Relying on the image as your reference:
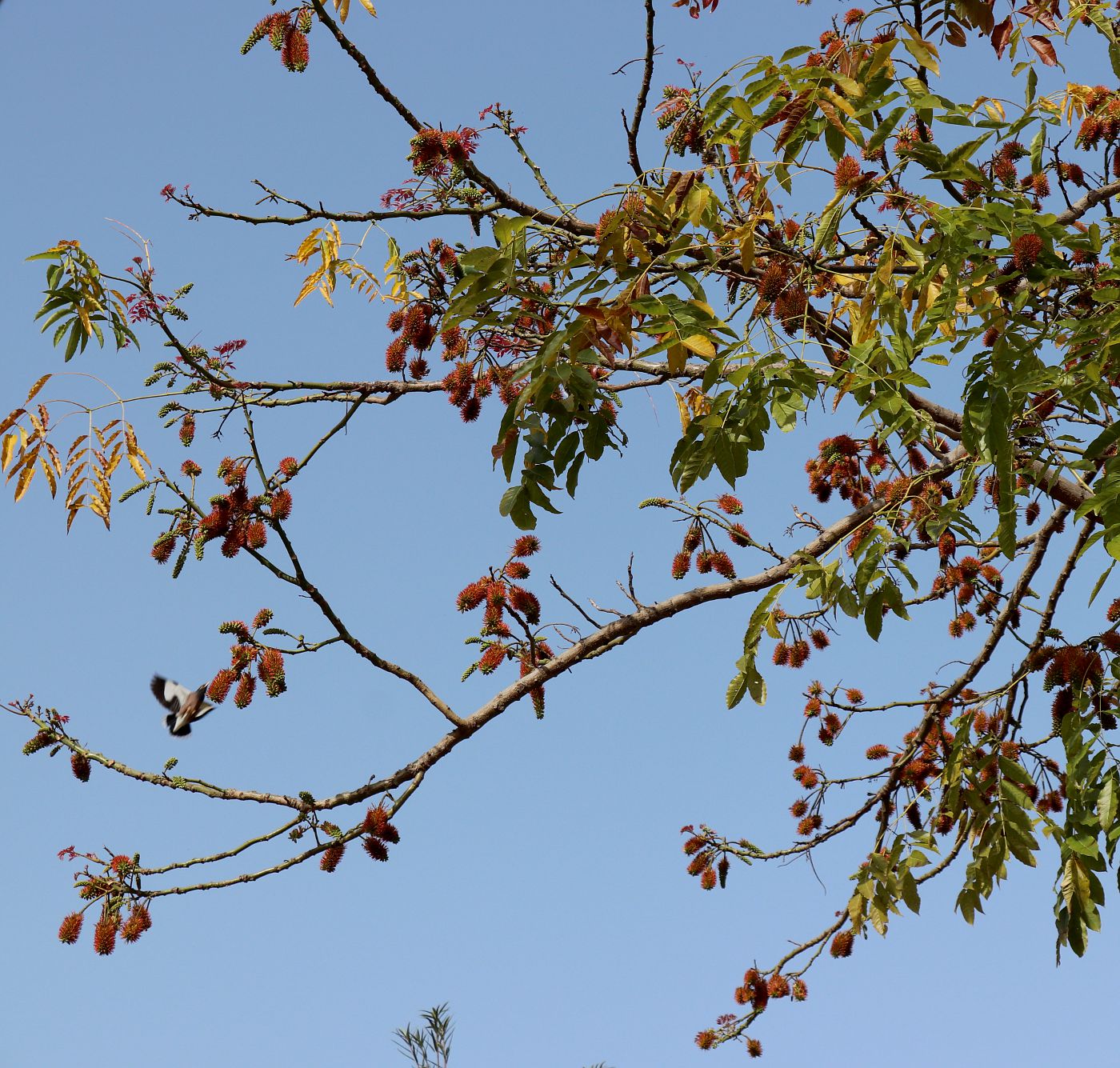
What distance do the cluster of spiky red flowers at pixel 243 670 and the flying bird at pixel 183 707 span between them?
414mm

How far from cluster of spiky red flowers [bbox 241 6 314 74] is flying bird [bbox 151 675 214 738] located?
2261 millimetres

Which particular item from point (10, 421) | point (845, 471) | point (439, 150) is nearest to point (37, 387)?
point (10, 421)

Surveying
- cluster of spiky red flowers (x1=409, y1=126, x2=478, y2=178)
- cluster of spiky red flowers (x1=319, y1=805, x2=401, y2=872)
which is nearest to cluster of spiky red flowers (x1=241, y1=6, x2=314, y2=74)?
cluster of spiky red flowers (x1=409, y1=126, x2=478, y2=178)

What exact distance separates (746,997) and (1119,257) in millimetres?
4034

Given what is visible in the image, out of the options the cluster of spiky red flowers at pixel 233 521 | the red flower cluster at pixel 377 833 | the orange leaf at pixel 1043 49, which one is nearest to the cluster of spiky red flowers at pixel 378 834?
the red flower cluster at pixel 377 833

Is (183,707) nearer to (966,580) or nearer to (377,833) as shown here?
(377,833)

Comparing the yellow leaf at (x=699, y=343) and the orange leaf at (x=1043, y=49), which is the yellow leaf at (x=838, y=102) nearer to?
the yellow leaf at (x=699, y=343)

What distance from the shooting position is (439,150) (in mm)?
4559

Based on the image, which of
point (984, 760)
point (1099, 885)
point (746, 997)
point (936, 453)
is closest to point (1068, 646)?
point (984, 760)

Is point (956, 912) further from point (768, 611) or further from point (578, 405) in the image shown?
point (578, 405)

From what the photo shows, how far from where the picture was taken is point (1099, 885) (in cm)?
405

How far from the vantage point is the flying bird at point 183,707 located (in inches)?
189

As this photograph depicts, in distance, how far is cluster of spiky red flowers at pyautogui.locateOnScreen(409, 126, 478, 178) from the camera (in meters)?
4.52

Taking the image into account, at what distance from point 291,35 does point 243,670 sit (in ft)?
7.34
